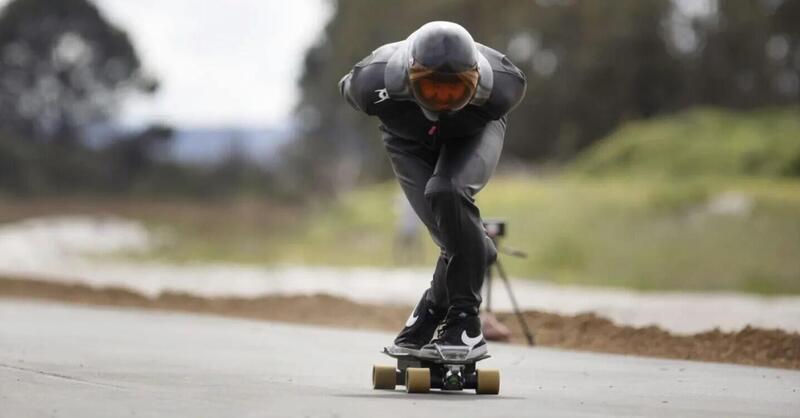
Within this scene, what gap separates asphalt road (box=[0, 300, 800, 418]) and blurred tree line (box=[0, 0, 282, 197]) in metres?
43.5

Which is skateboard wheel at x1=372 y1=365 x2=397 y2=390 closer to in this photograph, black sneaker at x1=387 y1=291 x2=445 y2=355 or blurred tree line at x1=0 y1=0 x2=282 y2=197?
black sneaker at x1=387 y1=291 x2=445 y2=355

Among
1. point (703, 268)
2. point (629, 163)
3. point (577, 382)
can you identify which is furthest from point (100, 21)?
point (577, 382)

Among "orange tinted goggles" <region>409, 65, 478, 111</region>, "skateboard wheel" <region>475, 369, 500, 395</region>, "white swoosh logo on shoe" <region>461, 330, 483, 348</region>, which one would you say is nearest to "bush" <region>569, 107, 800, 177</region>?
"skateboard wheel" <region>475, 369, 500, 395</region>

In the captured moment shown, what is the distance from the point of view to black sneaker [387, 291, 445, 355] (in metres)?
10.7

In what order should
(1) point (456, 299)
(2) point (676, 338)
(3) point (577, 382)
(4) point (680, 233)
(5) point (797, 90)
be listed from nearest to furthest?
(1) point (456, 299)
(3) point (577, 382)
(2) point (676, 338)
(4) point (680, 233)
(5) point (797, 90)

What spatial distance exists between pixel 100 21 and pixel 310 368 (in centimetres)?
5503

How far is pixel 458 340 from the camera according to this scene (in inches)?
406

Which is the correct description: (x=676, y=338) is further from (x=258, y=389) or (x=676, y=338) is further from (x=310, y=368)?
(x=258, y=389)

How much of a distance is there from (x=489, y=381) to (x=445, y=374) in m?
0.27

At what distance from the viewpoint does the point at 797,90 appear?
241 ft

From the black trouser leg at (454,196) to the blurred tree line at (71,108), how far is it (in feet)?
166

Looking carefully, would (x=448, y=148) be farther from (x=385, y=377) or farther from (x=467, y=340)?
(x=385, y=377)

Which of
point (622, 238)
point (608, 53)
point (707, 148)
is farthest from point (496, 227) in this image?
point (608, 53)

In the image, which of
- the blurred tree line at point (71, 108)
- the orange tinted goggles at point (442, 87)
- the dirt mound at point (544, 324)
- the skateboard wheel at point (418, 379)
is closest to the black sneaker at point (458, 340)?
the skateboard wheel at point (418, 379)
